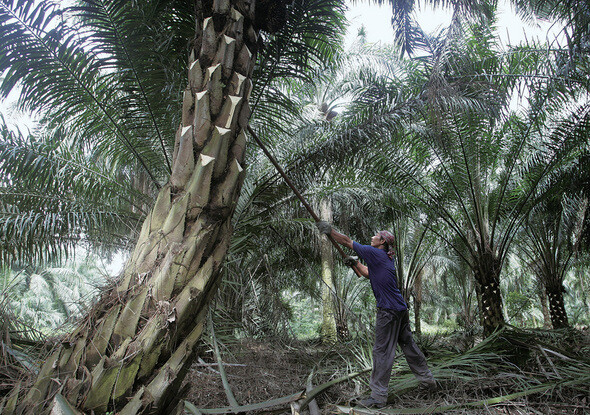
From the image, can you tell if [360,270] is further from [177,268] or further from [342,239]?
[177,268]

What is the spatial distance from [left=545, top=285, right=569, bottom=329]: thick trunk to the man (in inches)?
304

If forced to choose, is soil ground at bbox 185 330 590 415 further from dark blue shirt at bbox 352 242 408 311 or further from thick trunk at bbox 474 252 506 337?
thick trunk at bbox 474 252 506 337

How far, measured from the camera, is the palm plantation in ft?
6.40

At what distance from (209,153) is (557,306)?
34.1 feet

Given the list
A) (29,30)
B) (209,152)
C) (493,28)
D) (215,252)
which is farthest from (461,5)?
(29,30)

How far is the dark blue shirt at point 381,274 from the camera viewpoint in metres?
3.68

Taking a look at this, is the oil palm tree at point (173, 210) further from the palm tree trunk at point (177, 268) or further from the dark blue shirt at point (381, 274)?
the dark blue shirt at point (381, 274)

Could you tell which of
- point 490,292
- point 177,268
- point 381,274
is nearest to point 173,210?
point 177,268

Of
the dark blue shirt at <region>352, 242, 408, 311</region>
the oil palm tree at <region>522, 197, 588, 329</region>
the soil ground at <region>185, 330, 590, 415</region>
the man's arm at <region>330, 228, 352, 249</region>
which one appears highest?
the oil palm tree at <region>522, 197, 588, 329</region>

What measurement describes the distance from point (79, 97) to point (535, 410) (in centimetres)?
558

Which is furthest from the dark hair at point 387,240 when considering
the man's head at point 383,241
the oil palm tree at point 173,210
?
the oil palm tree at point 173,210

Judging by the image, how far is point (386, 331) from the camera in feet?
11.8

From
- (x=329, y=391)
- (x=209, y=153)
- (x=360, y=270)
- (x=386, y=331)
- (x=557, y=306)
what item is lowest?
(x=329, y=391)

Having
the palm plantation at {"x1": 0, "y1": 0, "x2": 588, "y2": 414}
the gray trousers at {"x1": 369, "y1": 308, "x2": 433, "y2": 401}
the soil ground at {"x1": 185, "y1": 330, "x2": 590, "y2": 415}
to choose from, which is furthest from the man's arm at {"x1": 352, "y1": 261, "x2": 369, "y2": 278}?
the palm plantation at {"x1": 0, "y1": 0, "x2": 588, "y2": 414}
